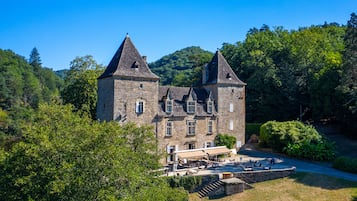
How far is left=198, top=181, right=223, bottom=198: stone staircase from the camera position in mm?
26953

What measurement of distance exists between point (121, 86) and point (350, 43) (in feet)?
75.2

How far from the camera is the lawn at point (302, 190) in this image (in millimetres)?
25072

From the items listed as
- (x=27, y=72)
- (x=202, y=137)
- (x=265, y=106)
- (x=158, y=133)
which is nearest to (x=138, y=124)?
(x=158, y=133)

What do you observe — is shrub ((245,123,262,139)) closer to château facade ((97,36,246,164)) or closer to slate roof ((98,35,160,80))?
château facade ((97,36,246,164))

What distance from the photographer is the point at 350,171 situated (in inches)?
1171

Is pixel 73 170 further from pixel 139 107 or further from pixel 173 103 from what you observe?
pixel 173 103

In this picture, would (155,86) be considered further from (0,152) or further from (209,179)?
(0,152)

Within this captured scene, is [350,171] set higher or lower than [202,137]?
lower

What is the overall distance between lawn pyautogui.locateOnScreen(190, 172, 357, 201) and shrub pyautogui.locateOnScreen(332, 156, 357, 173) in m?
3.46

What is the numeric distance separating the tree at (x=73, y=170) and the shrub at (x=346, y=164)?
19.9m

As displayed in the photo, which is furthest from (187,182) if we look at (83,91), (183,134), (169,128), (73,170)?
(83,91)

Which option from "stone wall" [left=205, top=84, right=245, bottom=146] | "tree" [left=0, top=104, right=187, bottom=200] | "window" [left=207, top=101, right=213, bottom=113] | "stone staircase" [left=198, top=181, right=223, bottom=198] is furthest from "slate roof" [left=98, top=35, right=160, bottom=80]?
"tree" [left=0, top=104, right=187, bottom=200]

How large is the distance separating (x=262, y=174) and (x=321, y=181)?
480 cm

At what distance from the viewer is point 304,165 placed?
3250cm
